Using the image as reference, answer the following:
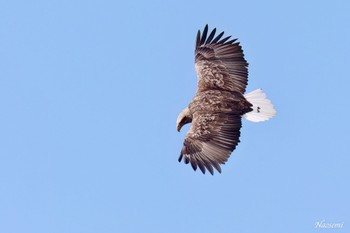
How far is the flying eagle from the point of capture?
1400 centimetres

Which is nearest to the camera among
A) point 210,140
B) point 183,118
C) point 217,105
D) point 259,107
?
point 210,140

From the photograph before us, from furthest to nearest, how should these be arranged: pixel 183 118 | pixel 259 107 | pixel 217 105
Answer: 1. pixel 259 107
2. pixel 183 118
3. pixel 217 105

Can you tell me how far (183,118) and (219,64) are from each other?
4.54 ft

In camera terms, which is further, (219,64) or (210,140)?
(219,64)

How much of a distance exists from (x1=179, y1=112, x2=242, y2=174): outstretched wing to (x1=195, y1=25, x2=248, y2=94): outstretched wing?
93 centimetres

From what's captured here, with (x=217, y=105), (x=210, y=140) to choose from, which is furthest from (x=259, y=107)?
(x=210, y=140)

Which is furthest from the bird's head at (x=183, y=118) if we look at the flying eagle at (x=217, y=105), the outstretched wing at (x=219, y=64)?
the outstretched wing at (x=219, y=64)

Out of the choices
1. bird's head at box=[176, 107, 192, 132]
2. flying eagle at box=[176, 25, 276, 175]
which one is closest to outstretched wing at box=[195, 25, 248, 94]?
flying eagle at box=[176, 25, 276, 175]

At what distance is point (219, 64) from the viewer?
15.3 metres

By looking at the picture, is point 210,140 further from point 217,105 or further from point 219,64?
point 219,64

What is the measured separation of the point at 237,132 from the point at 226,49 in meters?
2.05

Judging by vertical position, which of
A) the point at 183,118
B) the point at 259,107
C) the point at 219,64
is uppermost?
the point at 219,64

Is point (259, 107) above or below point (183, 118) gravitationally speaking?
above

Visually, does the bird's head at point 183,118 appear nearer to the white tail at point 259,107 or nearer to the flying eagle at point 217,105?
the flying eagle at point 217,105
